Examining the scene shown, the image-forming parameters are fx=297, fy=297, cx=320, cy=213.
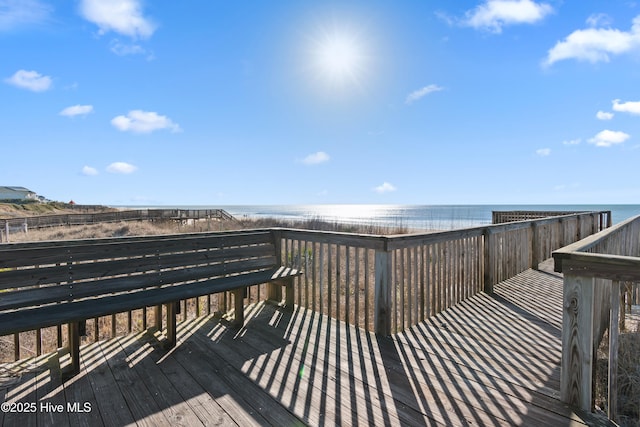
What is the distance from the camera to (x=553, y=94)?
14320 millimetres

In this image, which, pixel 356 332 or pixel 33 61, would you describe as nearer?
pixel 356 332

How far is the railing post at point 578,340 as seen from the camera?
173cm

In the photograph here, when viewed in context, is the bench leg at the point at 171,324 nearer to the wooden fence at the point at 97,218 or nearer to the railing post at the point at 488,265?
the railing post at the point at 488,265

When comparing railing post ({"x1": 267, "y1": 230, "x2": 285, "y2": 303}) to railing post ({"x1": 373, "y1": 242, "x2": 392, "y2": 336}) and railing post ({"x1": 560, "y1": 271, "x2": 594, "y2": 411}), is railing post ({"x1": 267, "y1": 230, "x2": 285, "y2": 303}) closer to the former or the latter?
railing post ({"x1": 373, "y1": 242, "x2": 392, "y2": 336})

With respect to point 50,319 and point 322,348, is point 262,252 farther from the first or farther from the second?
point 50,319

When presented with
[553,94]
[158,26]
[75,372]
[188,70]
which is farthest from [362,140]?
[75,372]

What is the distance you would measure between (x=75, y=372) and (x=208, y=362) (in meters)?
1.00

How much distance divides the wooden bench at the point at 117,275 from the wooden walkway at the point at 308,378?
34 centimetres

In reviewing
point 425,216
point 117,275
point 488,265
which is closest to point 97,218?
point 117,275

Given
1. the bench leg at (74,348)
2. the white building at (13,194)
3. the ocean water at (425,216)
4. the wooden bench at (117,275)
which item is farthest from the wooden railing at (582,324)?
the white building at (13,194)

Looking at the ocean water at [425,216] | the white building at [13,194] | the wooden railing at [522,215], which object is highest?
the white building at [13,194]

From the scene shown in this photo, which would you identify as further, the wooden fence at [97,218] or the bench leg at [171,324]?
the wooden fence at [97,218]

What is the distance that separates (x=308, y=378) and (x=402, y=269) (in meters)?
1.54

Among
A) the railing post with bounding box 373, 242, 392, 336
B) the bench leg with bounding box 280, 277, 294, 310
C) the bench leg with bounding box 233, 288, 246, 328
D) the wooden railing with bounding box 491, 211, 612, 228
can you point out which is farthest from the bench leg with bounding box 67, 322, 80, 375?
the wooden railing with bounding box 491, 211, 612, 228
